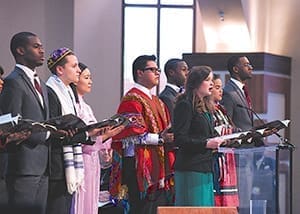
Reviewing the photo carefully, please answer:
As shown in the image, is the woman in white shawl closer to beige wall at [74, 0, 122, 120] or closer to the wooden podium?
the wooden podium

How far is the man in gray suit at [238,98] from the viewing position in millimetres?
5008

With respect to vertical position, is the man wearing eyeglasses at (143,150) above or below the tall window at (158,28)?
below

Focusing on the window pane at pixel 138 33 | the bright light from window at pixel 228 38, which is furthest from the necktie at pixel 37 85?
the window pane at pixel 138 33

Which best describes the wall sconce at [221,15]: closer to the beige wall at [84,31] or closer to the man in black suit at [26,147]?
the beige wall at [84,31]

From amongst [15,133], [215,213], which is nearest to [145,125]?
[15,133]

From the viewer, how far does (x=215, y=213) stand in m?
2.98

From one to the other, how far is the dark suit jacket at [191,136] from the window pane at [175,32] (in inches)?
205

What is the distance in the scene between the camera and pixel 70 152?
12.6ft

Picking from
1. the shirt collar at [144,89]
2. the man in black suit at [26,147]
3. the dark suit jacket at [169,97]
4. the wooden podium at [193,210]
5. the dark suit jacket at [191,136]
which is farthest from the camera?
the dark suit jacket at [169,97]

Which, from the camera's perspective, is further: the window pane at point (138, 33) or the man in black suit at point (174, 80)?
the window pane at point (138, 33)

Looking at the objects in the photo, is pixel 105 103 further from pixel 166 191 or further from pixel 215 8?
pixel 166 191

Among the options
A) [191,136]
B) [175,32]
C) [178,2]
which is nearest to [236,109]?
[191,136]

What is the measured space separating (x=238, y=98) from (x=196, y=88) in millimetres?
762

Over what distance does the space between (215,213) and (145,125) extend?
177cm
